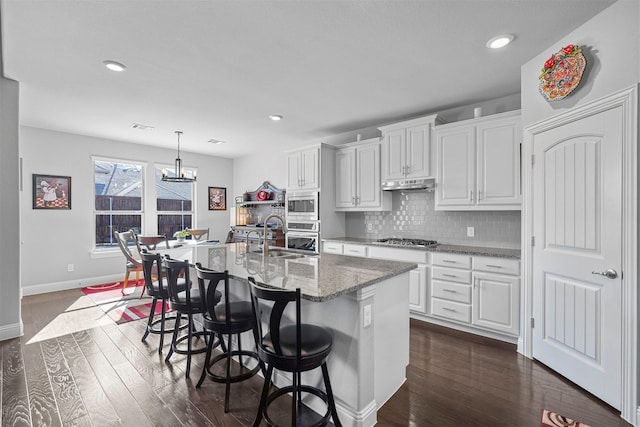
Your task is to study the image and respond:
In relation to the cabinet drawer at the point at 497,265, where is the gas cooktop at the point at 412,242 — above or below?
above

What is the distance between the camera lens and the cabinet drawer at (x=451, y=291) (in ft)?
10.5

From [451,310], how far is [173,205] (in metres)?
5.67

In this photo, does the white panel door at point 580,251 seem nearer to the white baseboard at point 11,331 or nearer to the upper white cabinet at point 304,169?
the upper white cabinet at point 304,169

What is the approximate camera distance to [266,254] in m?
2.85

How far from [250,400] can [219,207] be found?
5.57 m

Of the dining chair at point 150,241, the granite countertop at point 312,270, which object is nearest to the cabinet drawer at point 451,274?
the granite countertop at point 312,270

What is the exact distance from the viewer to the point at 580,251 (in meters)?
2.26

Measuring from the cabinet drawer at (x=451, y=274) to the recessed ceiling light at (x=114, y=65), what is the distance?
3.73m

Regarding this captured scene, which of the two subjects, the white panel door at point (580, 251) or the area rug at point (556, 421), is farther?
the white panel door at point (580, 251)

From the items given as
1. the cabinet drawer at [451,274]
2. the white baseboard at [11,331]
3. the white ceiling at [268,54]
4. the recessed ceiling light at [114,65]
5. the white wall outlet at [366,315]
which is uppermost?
the white ceiling at [268,54]

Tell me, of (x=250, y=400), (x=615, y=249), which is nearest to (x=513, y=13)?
(x=615, y=249)

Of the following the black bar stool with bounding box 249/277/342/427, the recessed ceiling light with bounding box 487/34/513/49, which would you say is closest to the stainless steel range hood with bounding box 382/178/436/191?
the recessed ceiling light with bounding box 487/34/513/49

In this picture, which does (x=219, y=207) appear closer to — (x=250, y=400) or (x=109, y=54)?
(x=109, y=54)

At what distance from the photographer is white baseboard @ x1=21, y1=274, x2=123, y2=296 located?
15.5 ft
